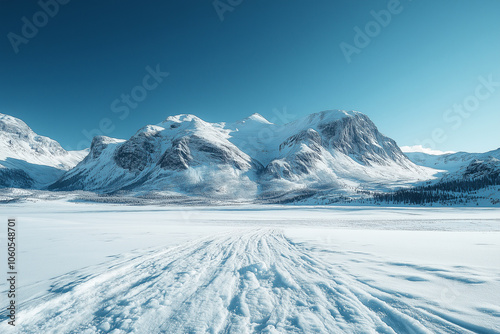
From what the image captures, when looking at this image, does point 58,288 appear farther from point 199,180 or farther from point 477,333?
point 199,180

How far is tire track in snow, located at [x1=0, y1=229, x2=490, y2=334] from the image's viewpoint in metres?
3.76

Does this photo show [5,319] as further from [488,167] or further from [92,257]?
[488,167]

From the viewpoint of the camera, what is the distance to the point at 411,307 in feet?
13.3

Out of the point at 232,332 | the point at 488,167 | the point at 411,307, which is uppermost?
the point at 488,167

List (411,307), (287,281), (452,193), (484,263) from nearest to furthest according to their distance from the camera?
1. (411,307)
2. (287,281)
3. (484,263)
4. (452,193)

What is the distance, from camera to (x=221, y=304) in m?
4.65

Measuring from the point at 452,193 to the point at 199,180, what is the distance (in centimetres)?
15352

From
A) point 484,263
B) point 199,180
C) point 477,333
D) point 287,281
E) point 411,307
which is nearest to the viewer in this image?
point 477,333

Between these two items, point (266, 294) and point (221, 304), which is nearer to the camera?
point (221, 304)

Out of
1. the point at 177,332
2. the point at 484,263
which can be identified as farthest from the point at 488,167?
the point at 177,332

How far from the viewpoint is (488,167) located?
4919 inches

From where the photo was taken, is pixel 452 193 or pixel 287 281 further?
pixel 452 193

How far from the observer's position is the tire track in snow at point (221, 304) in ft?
12.3

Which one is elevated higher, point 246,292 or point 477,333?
point 477,333
